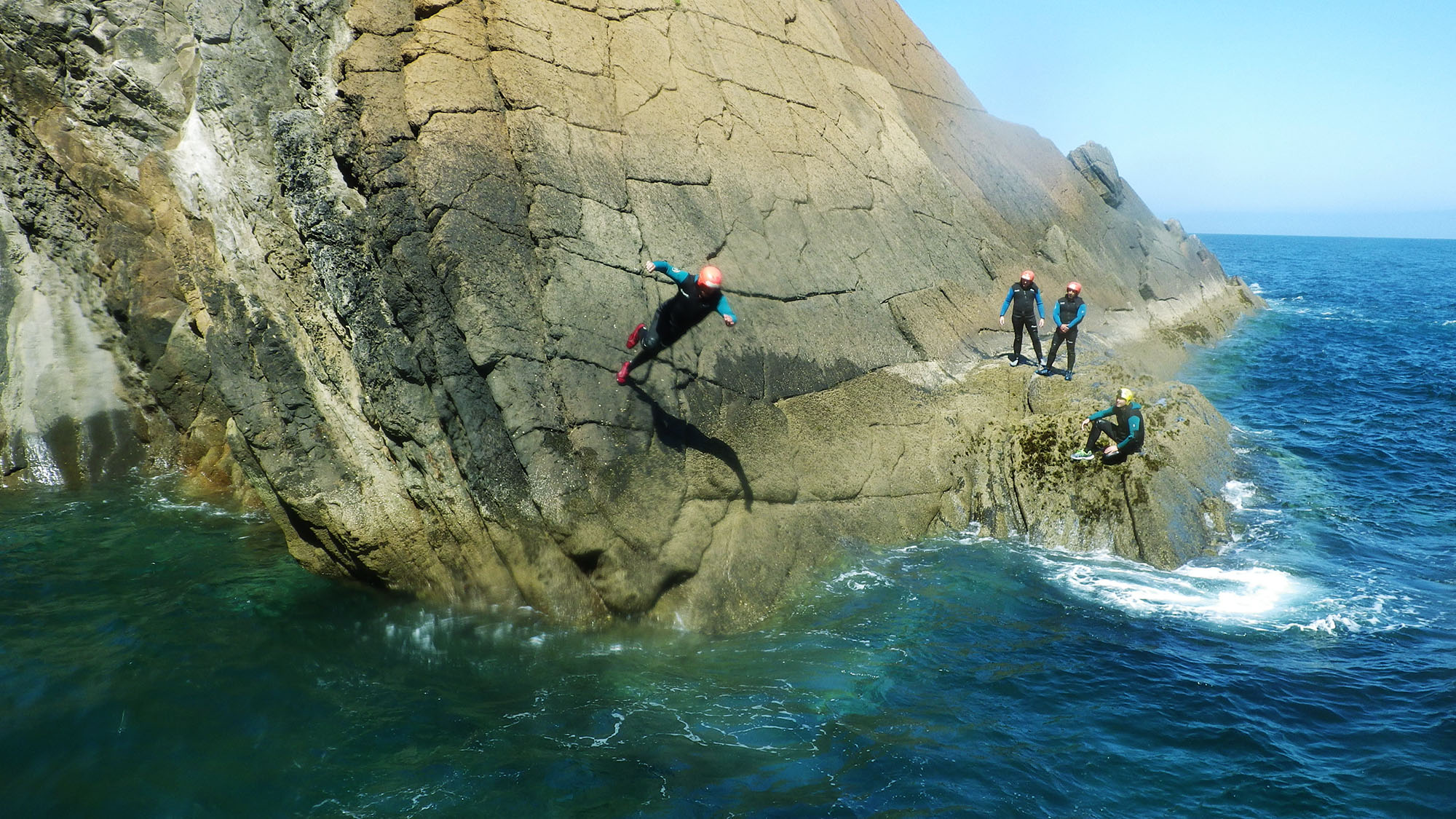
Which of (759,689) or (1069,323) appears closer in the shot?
(759,689)

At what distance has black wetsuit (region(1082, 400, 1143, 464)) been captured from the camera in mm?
10914

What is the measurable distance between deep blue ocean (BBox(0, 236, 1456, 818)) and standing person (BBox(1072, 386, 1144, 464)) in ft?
4.53

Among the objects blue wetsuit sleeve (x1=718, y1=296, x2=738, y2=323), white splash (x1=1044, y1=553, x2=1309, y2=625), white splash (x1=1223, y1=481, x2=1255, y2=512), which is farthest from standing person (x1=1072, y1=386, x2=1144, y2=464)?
blue wetsuit sleeve (x1=718, y1=296, x2=738, y2=323)

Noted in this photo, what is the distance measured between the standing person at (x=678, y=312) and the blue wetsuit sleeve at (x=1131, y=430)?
18.0ft

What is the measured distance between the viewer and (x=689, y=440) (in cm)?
998

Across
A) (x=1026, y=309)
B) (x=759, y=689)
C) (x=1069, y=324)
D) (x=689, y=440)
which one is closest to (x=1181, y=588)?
(x=1069, y=324)

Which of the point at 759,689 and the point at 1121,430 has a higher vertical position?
the point at 1121,430

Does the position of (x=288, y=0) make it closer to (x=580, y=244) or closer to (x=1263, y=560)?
(x=580, y=244)

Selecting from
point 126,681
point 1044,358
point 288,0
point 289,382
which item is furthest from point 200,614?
point 1044,358

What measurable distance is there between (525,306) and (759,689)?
16.0 feet

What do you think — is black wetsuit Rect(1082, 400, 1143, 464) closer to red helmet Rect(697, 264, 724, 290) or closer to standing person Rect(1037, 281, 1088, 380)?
standing person Rect(1037, 281, 1088, 380)

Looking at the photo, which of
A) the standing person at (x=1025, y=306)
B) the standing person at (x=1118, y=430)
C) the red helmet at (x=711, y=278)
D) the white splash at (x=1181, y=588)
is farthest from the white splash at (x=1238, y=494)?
the red helmet at (x=711, y=278)

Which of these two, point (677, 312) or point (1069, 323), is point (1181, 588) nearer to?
point (1069, 323)

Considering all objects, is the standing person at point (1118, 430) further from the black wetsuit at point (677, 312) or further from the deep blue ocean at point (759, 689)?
the black wetsuit at point (677, 312)
